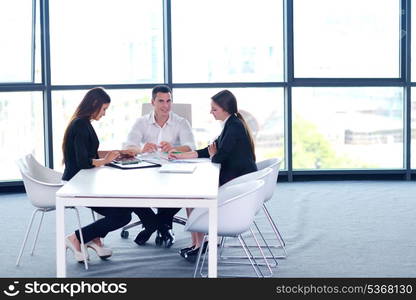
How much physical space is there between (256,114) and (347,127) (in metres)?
1.11

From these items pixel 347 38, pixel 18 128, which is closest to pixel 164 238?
pixel 18 128

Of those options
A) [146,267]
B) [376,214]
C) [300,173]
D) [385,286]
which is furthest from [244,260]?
[300,173]

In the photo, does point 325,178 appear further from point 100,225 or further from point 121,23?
point 100,225

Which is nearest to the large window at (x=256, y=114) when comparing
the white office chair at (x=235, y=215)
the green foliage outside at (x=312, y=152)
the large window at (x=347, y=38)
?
the green foliage outside at (x=312, y=152)

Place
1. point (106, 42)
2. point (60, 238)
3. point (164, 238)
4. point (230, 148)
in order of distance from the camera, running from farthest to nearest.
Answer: point (106, 42), point (164, 238), point (230, 148), point (60, 238)

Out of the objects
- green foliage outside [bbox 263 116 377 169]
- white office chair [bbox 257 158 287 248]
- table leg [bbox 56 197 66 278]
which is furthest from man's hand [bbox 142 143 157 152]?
green foliage outside [bbox 263 116 377 169]

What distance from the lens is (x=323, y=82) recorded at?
10.2m

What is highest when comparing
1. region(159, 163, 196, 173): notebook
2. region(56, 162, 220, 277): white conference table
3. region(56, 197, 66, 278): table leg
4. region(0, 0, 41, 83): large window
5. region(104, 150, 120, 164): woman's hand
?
region(0, 0, 41, 83): large window

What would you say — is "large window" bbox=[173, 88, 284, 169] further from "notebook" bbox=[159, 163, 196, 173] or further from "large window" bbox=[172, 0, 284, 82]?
"notebook" bbox=[159, 163, 196, 173]

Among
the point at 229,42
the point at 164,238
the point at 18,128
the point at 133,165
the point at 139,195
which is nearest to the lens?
the point at 139,195

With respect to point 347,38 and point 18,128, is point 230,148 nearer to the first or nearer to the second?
point 18,128

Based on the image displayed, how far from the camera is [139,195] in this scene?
5363mm

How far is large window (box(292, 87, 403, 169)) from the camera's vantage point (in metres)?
10.3

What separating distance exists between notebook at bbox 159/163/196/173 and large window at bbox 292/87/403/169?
389 centimetres
